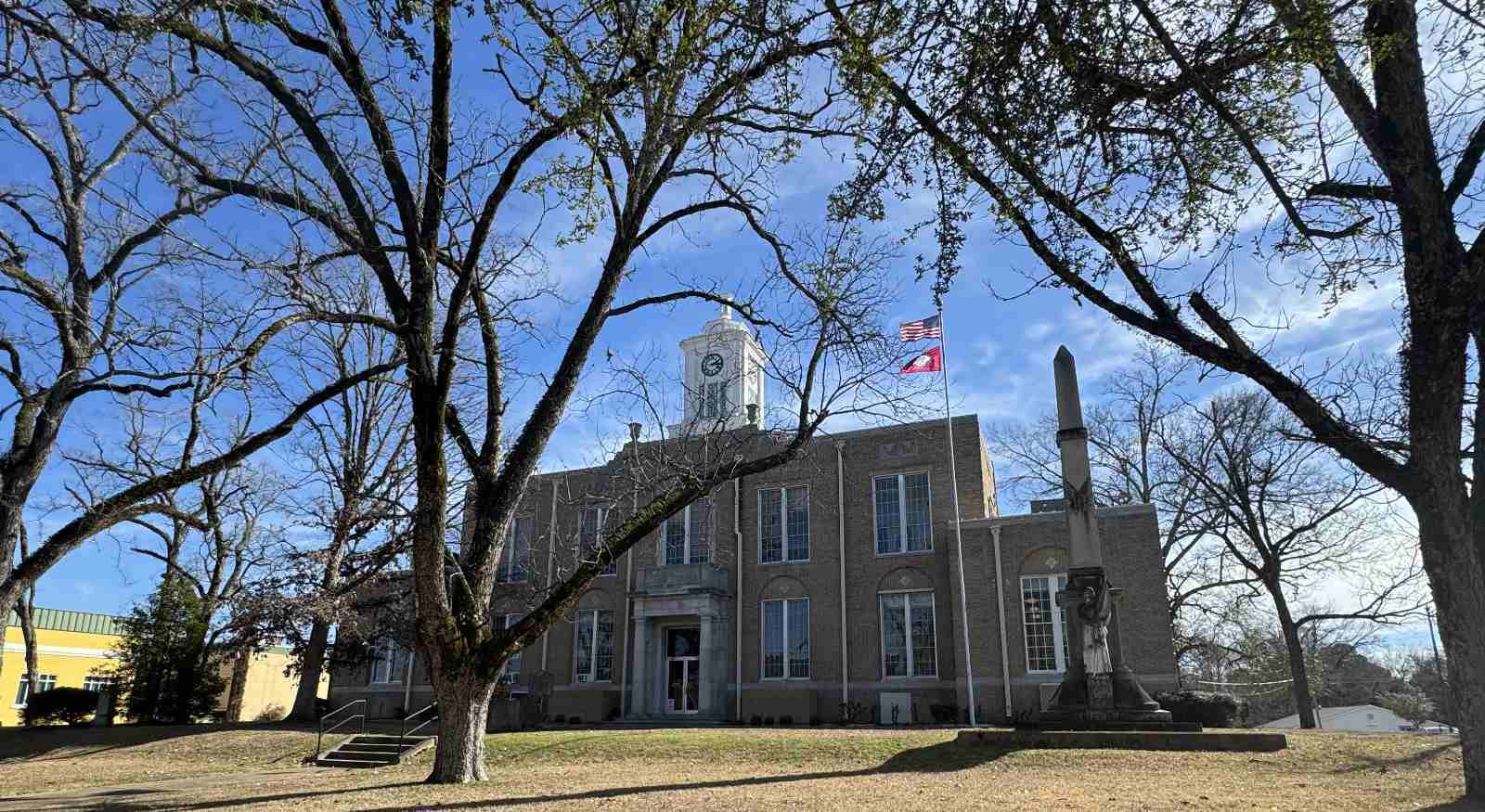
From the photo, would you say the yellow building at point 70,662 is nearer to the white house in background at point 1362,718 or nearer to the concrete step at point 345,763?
the concrete step at point 345,763

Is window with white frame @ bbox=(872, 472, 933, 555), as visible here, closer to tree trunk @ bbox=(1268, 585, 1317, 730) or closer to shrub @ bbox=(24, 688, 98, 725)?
tree trunk @ bbox=(1268, 585, 1317, 730)

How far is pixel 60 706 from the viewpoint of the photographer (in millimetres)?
30844

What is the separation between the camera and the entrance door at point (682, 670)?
3017 centimetres

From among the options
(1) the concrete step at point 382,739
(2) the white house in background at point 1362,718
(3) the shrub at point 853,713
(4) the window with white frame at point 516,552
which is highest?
(4) the window with white frame at point 516,552

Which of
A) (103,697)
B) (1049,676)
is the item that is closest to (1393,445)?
(1049,676)

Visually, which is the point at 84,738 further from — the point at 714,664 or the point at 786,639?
the point at 786,639

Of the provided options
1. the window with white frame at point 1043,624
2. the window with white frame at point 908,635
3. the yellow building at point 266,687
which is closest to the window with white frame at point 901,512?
the window with white frame at point 908,635

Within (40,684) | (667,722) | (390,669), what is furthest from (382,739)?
(40,684)

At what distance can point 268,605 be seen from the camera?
2316cm

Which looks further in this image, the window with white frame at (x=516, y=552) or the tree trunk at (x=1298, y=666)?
the window with white frame at (x=516, y=552)

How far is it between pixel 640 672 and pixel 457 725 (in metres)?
19.5

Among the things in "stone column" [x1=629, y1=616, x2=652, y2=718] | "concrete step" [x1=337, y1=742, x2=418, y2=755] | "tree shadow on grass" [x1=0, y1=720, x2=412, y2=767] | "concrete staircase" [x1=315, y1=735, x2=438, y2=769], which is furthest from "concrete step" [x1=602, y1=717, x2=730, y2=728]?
"concrete step" [x1=337, y1=742, x2=418, y2=755]

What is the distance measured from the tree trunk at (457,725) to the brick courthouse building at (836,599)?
43.0 feet

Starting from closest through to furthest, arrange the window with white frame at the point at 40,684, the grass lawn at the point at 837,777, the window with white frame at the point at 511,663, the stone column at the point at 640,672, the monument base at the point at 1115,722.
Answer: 1. the grass lawn at the point at 837,777
2. the monument base at the point at 1115,722
3. the stone column at the point at 640,672
4. the window with white frame at the point at 511,663
5. the window with white frame at the point at 40,684
